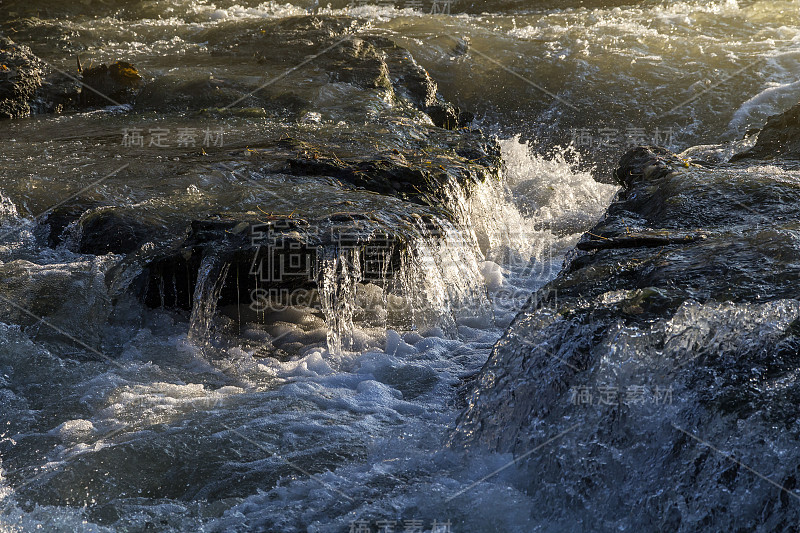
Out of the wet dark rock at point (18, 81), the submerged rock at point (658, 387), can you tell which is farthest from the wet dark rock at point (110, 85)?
the submerged rock at point (658, 387)

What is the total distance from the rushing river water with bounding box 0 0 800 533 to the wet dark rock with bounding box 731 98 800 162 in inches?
64.4

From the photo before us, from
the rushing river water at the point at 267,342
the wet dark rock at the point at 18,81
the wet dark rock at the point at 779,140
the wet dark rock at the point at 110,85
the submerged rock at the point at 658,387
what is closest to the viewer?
the submerged rock at the point at 658,387

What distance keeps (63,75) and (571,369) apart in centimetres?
806

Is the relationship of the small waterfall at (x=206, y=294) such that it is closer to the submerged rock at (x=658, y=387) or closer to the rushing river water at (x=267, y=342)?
the rushing river water at (x=267, y=342)

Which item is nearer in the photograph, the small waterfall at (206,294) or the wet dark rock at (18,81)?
the small waterfall at (206,294)

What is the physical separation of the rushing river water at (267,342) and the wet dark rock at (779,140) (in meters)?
1.63

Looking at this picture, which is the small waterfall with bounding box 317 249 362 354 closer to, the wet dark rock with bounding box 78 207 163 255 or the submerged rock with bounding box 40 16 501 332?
the submerged rock with bounding box 40 16 501 332

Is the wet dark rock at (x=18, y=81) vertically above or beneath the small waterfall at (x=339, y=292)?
above

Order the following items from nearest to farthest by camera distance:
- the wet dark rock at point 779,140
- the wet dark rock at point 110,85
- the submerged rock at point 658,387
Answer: the submerged rock at point 658,387 < the wet dark rock at point 779,140 < the wet dark rock at point 110,85

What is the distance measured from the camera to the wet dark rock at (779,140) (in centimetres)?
556

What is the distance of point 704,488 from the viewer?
2.62 m

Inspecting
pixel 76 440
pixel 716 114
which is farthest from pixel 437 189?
pixel 716 114

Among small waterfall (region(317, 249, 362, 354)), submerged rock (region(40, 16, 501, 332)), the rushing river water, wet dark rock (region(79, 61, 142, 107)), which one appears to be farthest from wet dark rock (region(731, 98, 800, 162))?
wet dark rock (region(79, 61, 142, 107))

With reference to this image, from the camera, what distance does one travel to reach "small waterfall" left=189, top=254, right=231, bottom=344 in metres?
4.46
